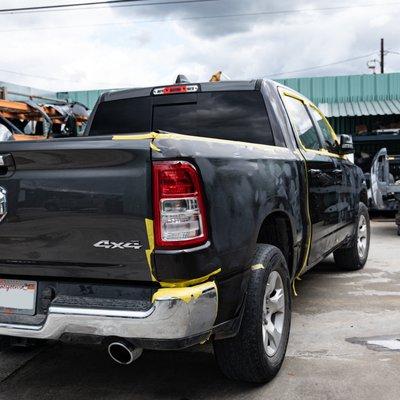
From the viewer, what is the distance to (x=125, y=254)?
257 centimetres

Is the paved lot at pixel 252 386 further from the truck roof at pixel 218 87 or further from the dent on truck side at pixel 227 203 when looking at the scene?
the truck roof at pixel 218 87

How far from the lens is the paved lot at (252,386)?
3.27 m

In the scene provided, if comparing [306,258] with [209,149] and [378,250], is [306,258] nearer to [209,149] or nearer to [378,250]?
[209,149]

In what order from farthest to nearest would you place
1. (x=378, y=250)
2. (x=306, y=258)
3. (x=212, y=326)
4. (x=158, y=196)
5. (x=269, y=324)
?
(x=378, y=250) < (x=306, y=258) < (x=269, y=324) < (x=212, y=326) < (x=158, y=196)

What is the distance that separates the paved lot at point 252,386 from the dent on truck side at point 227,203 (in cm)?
81

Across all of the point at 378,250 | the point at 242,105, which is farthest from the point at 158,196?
the point at 378,250

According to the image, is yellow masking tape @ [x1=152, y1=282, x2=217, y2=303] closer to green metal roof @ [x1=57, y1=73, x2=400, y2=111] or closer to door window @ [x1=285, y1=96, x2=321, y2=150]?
door window @ [x1=285, y1=96, x2=321, y2=150]

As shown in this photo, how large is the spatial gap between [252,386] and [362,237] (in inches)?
154

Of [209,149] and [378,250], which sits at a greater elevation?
[209,149]

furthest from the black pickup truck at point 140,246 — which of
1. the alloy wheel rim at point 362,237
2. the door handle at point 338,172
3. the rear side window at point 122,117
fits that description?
the alloy wheel rim at point 362,237

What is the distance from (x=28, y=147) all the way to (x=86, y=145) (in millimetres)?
351

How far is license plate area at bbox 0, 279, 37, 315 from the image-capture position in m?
2.77

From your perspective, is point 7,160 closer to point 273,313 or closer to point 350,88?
point 273,313

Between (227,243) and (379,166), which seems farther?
(379,166)
